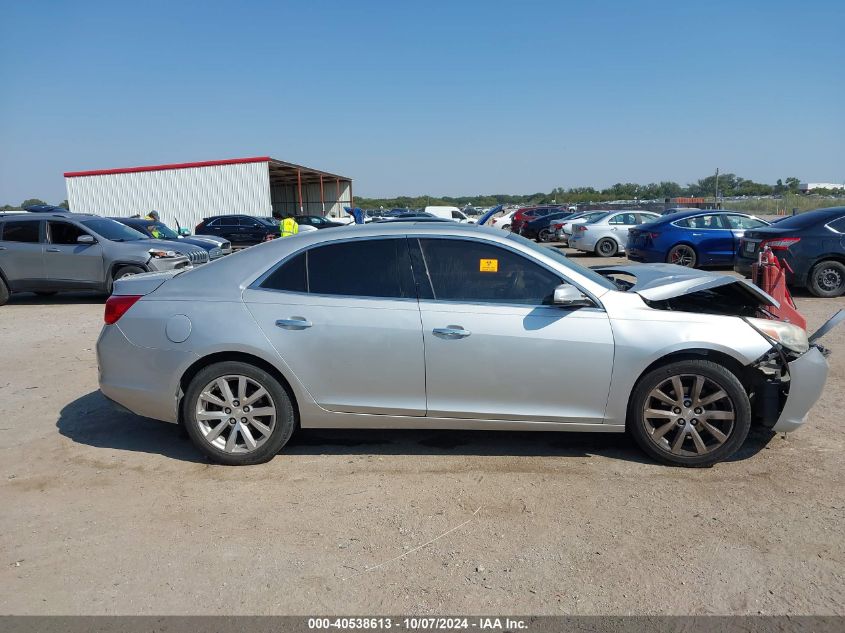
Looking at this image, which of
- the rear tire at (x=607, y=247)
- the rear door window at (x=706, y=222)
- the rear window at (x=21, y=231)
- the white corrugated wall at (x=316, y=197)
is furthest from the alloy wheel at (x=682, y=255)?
the white corrugated wall at (x=316, y=197)

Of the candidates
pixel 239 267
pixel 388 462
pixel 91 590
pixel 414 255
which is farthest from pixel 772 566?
pixel 239 267

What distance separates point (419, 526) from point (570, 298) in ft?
5.45

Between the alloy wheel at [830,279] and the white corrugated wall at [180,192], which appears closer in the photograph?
the alloy wheel at [830,279]

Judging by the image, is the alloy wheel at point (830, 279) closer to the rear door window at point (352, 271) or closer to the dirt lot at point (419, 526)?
the dirt lot at point (419, 526)

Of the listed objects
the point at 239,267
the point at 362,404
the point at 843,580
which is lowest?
the point at 843,580

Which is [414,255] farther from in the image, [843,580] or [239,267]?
[843,580]

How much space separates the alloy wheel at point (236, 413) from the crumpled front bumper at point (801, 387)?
3.37 metres

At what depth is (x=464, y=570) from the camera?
3.06 metres

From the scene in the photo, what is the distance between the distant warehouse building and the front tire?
31.0 meters

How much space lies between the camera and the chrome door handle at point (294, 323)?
4125 mm

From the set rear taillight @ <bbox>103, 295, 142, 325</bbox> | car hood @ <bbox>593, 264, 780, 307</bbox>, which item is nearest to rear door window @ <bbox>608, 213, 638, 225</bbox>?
car hood @ <bbox>593, 264, 780, 307</bbox>

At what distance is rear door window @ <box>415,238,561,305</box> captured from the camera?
4133mm

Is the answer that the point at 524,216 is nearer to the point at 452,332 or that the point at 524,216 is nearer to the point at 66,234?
the point at 66,234

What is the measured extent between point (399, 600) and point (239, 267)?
2.54m
